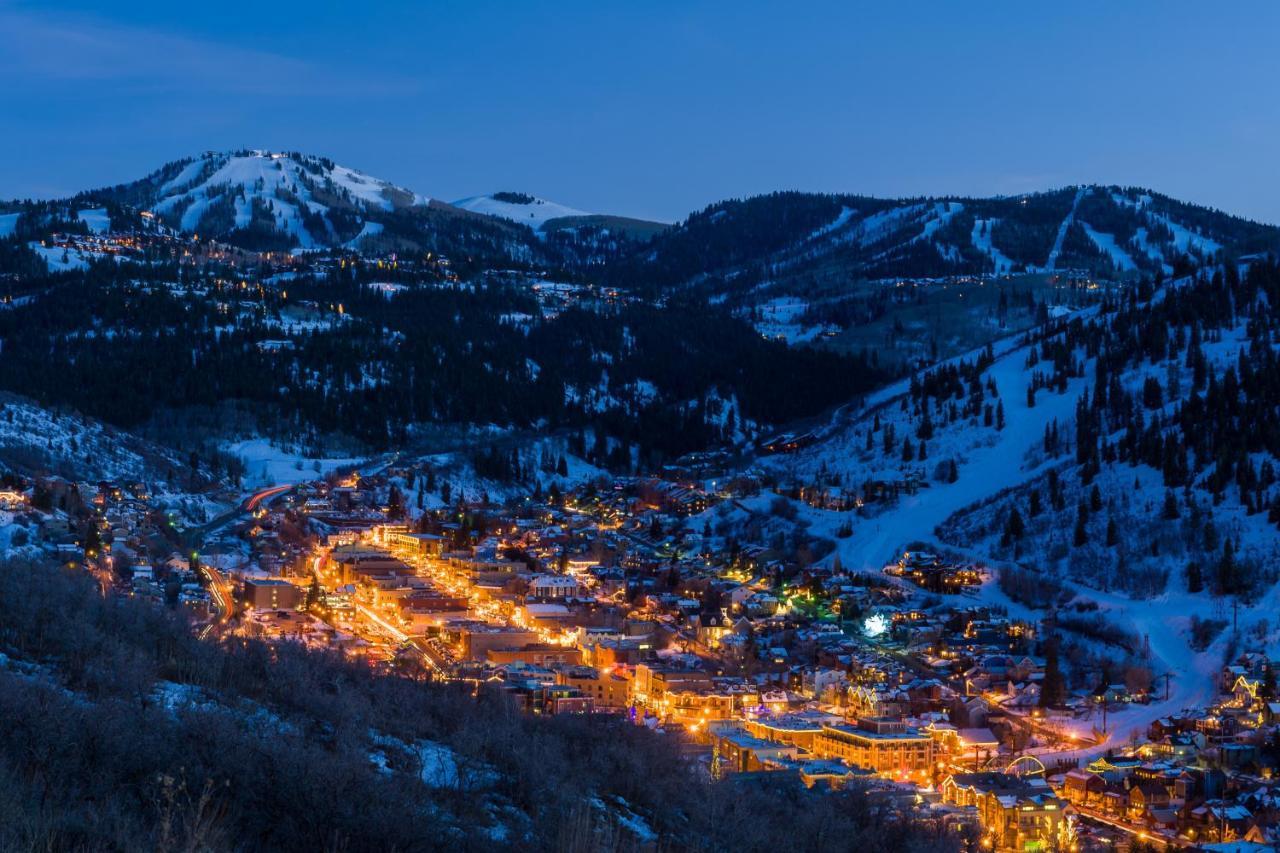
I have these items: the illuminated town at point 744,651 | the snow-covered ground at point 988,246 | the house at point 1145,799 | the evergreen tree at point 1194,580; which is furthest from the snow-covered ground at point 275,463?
the snow-covered ground at point 988,246

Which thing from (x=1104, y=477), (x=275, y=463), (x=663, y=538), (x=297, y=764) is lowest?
(x=663, y=538)

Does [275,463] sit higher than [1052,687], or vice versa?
[275,463]

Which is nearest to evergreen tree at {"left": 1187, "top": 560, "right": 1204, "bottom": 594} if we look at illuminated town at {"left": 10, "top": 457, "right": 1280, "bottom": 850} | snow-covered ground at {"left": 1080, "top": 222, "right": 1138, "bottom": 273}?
illuminated town at {"left": 10, "top": 457, "right": 1280, "bottom": 850}

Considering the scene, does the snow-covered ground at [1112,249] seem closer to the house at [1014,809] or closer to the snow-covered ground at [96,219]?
the snow-covered ground at [96,219]

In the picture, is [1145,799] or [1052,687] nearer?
[1145,799]

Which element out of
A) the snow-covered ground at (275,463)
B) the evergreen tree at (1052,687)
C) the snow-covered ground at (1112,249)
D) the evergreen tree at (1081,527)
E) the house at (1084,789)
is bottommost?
the house at (1084,789)

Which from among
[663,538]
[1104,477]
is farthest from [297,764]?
[663,538]

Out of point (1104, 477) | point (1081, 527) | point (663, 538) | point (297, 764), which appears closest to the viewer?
point (297, 764)

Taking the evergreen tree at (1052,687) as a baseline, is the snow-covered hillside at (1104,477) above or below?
above

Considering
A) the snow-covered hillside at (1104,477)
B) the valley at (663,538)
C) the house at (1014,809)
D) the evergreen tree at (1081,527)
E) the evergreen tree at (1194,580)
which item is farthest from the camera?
the evergreen tree at (1081,527)

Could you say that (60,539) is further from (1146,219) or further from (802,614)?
(1146,219)

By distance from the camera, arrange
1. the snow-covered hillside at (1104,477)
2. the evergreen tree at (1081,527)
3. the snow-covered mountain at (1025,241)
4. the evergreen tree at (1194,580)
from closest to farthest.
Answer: the snow-covered hillside at (1104,477) → the evergreen tree at (1194,580) → the evergreen tree at (1081,527) → the snow-covered mountain at (1025,241)

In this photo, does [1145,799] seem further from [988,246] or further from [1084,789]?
[988,246]
